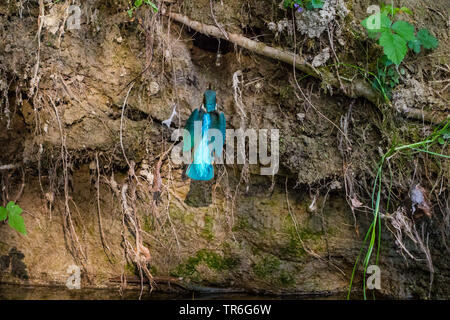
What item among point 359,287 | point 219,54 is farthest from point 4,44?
point 359,287

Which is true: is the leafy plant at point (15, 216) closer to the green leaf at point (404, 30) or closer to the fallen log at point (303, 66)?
the fallen log at point (303, 66)

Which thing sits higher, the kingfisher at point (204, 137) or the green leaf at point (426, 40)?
the green leaf at point (426, 40)

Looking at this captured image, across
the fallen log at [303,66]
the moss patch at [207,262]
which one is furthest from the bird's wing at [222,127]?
the moss patch at [207,262]

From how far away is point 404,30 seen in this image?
2322mm

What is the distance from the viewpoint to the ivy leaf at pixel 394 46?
Result: 2252 millimetres

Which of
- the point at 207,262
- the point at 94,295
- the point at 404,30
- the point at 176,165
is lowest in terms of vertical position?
the point at 94,295

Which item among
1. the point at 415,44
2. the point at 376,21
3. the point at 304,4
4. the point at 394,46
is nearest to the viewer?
the point at 394,46

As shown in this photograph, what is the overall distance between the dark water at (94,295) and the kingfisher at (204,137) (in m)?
0.73

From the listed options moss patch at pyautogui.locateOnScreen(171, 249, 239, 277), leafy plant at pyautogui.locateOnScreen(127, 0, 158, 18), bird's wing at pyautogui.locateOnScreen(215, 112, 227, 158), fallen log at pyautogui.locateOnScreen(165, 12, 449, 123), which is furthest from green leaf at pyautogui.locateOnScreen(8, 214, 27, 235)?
fallen log at pyautogui.locateOnScreen(165, 12, 449, 123)

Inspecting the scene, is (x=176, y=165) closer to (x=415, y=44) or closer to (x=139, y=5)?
(x=139, y=5)

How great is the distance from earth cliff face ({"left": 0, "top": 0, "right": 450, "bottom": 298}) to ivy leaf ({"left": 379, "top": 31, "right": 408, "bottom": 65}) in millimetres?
304

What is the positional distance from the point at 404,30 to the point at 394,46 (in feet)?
0.45

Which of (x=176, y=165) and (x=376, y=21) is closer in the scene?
(x=376, y=21)

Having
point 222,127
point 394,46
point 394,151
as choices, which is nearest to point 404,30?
point 394,46
